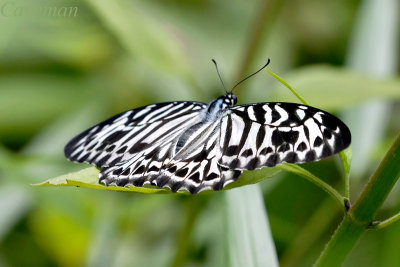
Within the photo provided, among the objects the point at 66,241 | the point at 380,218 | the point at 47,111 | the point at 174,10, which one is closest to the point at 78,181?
the point at 66,241

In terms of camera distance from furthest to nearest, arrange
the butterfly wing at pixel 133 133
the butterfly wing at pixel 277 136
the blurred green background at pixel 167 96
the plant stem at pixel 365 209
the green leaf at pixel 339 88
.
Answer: the blurred green background at pixel 167 96 → the green leaf at pixel 339 88 → the butterfly wing at pixel 133 133 → the butterfly wing at pixel 277 136 → the plant stem at pixel 365 209

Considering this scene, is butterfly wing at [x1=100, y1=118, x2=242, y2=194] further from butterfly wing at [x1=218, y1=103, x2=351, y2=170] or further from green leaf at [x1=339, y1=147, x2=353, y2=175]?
green leaf at [x1=339, y1=147, x2=353, y2=175]

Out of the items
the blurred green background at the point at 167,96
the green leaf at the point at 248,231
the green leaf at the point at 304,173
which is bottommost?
the blurred green background at the point at 167,96

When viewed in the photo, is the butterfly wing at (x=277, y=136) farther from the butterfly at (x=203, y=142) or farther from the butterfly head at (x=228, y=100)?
the butterfly head at (x=228, y=100)

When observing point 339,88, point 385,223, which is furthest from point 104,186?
point 339,88

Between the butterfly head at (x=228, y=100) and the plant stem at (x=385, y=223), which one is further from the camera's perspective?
the butterfly head at (x=228, y=100)

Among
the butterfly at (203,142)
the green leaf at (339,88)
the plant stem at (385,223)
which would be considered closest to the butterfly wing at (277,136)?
the butterfly at (203,142)

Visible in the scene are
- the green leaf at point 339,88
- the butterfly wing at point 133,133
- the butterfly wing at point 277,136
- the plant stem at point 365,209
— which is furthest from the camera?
the green leaf at point 339,88
